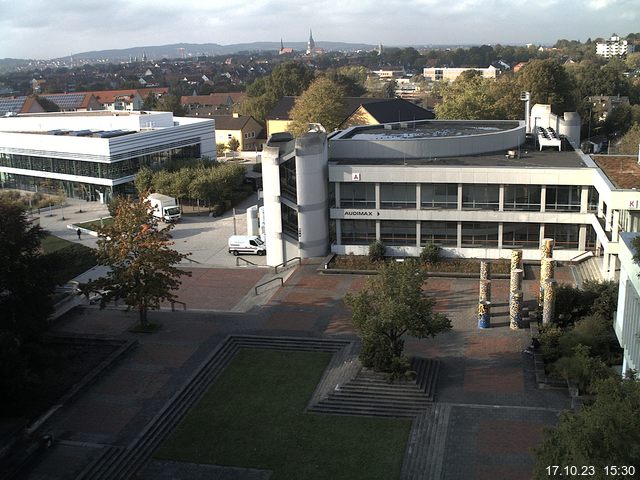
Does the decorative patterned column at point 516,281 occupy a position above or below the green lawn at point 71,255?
above

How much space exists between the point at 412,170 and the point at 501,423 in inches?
828

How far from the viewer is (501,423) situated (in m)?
24.7

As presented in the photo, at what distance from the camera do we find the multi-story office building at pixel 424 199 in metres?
41.7

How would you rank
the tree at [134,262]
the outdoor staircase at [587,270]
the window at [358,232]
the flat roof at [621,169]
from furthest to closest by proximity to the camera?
the window at [358,232]
the outdoor staircase at [587,270]
the flat roof at [621,169]
the tree at [134,262]

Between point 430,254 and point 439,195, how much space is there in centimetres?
378

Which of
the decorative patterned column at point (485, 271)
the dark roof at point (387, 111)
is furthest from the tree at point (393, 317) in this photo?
the dark roof at point (387, 111)

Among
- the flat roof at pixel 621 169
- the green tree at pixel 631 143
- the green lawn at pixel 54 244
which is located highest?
the flat roof at pixel 621 169

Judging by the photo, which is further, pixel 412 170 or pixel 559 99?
pixel 559 99

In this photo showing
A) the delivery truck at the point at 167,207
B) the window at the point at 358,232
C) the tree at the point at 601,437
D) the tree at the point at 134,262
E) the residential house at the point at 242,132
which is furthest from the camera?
the residential house at the point at 242,132

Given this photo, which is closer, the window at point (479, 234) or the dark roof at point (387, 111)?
the window at point (479, 234)

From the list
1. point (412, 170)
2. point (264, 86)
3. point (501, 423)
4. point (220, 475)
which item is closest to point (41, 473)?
point (220, 475)

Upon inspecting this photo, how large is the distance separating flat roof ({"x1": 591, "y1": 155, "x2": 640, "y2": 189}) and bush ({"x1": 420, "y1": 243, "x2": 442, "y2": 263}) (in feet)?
34.9

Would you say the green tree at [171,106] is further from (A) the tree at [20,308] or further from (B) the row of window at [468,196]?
(A) the tree at [20,308]

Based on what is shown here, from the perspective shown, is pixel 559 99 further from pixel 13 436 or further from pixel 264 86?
pixel 13 436
